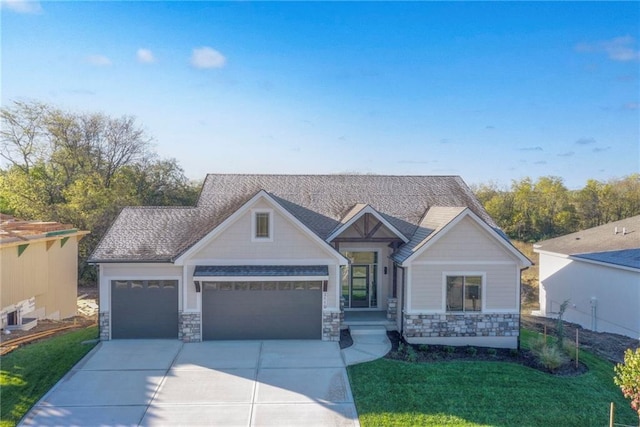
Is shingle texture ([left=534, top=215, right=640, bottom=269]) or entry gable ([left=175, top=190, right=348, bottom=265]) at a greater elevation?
entry gable ([left=175, top=190, right=348, bottom=265])

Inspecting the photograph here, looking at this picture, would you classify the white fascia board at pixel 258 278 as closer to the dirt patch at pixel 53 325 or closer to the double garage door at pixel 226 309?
the double garage door at pixel 226 309

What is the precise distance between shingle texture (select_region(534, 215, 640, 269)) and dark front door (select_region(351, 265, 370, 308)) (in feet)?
32.4

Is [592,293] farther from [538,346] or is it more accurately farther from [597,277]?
[538,346]

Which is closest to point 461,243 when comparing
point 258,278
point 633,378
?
point 633,378

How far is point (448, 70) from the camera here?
1866 centimetres

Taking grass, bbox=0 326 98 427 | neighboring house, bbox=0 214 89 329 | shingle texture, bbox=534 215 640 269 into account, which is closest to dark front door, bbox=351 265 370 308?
grass, bbox=0 326 98 427

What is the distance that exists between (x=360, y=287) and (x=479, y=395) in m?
6.65

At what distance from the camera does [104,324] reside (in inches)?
512

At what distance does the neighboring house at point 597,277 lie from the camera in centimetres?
1554

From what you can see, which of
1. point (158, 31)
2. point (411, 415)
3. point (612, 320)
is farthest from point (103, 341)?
point (612, 320)

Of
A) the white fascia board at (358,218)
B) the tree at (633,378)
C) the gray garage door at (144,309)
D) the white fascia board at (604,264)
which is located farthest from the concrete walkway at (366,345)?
the white fascia board at (604,264)

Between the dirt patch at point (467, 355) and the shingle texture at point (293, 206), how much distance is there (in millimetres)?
3923

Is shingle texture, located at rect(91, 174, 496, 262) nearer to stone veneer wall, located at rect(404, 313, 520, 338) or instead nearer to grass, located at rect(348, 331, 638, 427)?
stone veneer wall, located at rect(404, 313, 520, 338)

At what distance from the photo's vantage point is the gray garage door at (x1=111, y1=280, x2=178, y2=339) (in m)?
13.1
